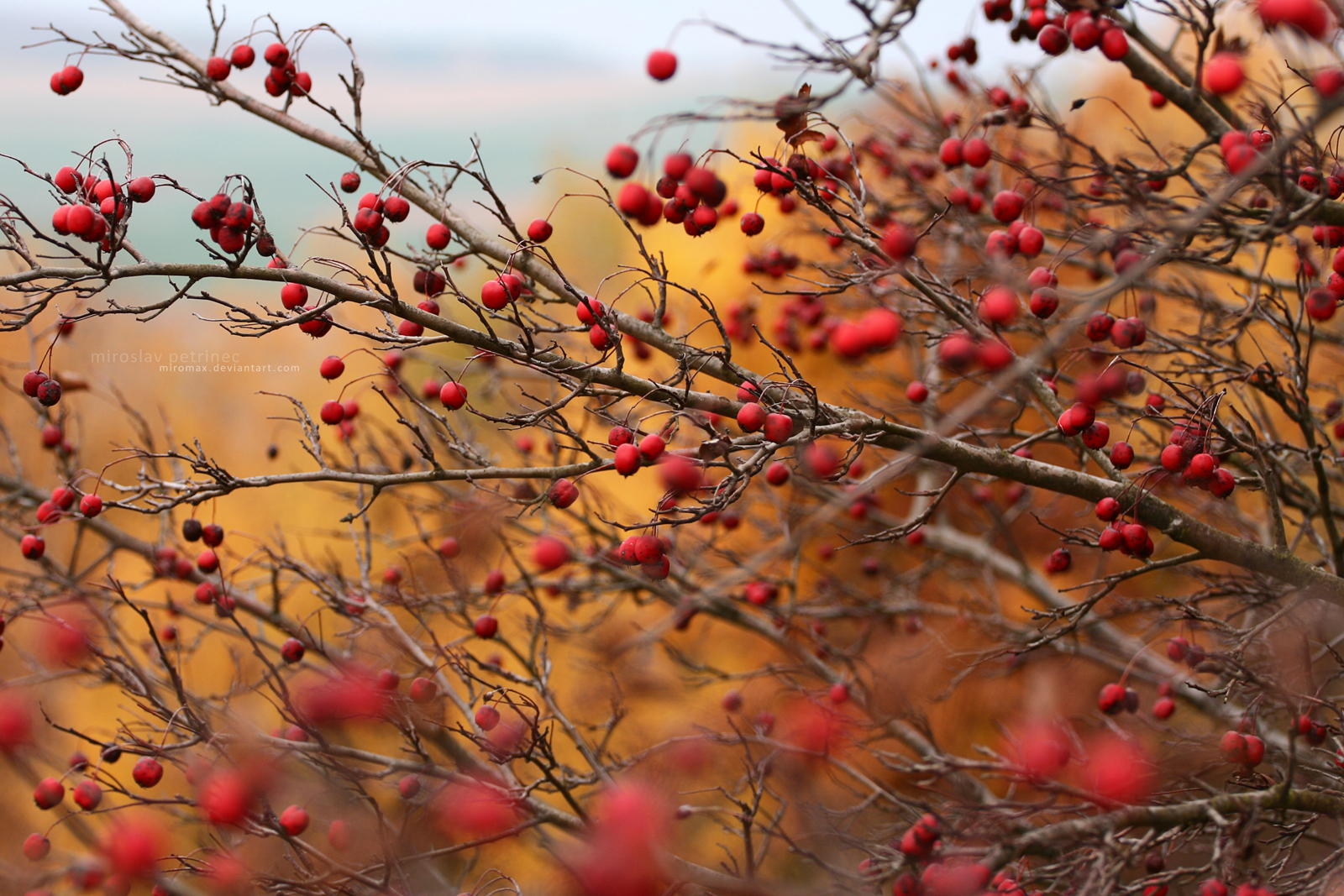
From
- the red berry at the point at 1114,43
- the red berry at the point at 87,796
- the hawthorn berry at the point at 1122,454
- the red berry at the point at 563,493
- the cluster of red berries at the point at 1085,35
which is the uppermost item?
the cluster of red berries at the point at 1085,35

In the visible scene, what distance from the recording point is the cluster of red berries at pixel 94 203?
235 centimetres

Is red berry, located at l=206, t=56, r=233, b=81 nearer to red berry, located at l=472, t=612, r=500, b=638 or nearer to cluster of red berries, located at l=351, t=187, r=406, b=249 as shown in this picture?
cluster of red berries, located at l=351, t=187, r=406, b=249

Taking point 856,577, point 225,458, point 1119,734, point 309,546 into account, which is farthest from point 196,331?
point 1119,734

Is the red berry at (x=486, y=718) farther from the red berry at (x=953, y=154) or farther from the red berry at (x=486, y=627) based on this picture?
the red berry at (x=953, y=154)

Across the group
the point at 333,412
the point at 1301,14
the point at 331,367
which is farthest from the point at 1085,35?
the point at 333,412

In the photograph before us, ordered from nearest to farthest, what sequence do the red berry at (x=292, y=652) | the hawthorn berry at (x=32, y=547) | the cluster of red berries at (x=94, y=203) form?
1. the cluster of red berries at (x=94, y=203)
2. the red berry at (x=292, y=652)
3. the hawthorn berry at (x=32, y=547)

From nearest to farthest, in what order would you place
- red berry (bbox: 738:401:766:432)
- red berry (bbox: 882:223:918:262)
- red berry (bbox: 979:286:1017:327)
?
red berry (bbox: 979:286:1017:327) → red berry (bbox: 882:223:918:262) → red berry (bbox: 738:401:766:432)

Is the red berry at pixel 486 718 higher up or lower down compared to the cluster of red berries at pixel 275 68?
lower down

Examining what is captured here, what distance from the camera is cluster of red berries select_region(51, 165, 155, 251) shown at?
2.35 metres

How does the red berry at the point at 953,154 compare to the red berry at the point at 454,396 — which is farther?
the red berry at the point at 953,154

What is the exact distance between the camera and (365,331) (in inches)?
94.4

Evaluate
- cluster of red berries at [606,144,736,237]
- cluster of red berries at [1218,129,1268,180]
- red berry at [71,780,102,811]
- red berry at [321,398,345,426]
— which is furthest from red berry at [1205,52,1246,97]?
red berry at [71,780,102,811]

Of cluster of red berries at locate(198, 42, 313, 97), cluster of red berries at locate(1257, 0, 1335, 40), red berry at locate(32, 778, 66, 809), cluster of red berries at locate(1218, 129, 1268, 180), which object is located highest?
cluster of red berries at locate(198, 42, 313, 97)

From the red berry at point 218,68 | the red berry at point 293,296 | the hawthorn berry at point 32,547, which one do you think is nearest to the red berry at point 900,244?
the red berry at point 293,296
